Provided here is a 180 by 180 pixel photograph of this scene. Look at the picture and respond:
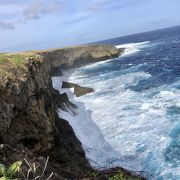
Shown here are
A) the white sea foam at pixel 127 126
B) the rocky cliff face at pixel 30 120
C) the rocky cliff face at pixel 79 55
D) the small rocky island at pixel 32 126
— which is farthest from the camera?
the rocky cliff face at pixel 79 55

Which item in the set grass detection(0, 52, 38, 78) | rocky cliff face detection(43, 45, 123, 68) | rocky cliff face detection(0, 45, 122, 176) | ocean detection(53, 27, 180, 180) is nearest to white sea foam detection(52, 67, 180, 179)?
ocean detection(53, 27, 180, 180)

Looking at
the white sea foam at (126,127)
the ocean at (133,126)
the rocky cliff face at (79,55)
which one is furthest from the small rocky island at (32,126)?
the rocky cliff face at (79,55)

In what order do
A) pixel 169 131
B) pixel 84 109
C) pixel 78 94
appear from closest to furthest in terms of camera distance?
pixel 169 131 < pixel 84 109 < pixel 78 94

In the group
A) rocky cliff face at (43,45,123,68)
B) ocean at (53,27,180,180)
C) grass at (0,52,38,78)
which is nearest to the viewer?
grass at (0,52,38,78)

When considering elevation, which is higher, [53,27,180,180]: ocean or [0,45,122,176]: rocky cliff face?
[0,45,122,176]: rocky cliff face

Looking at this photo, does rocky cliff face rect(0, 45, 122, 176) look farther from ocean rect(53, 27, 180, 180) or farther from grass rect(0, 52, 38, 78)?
ocean rect(53, 27, 180, 180)

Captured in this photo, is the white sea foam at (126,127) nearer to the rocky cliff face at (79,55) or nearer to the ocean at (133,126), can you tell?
the ocean at (133,126)

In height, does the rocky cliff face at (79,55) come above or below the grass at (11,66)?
below

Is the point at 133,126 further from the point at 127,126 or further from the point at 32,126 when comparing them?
the point at 32,126

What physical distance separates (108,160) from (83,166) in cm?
320

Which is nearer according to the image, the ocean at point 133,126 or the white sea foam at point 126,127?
the ocean at point 133,126

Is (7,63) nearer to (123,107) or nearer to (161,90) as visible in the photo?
(123,107)

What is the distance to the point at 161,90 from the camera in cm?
3525

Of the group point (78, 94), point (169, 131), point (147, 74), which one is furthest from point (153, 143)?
point (147, 74)
